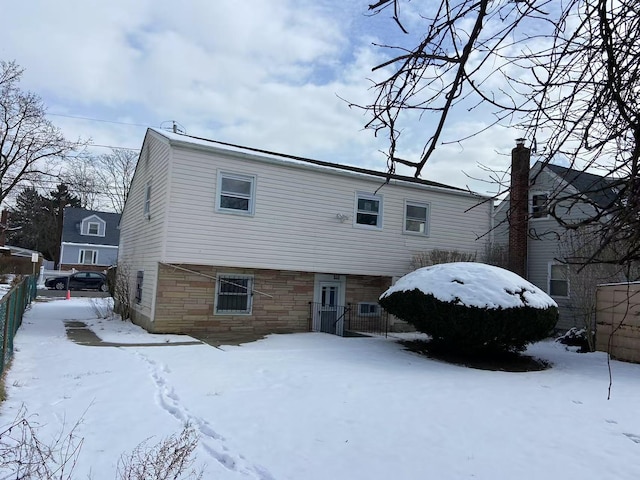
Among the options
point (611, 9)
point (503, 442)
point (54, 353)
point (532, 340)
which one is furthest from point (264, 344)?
point (611, 9)

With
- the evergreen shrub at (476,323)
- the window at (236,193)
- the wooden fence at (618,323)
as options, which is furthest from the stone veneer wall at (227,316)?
the wooden fence at (618,323)

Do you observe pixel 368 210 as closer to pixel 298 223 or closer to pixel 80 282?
pixel 298 223

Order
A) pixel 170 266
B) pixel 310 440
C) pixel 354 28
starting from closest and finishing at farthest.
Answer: pixel 354 28
pixel 310 440
pixel 170 266

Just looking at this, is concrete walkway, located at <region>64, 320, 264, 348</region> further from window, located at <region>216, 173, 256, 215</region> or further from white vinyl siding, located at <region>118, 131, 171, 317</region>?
window, located at <region>216, 173, 256, 215</region>

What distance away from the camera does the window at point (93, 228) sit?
146 ft

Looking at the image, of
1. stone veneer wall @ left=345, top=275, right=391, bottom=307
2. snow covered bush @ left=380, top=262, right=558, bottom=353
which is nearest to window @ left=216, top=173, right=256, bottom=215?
stone veneer wall @ left=345, top=275, right=391, bottom=307

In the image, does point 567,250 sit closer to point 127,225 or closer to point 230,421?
point 230,421

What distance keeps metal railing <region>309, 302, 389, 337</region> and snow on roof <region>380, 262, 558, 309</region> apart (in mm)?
3732

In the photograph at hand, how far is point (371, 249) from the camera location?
15484 millimetres

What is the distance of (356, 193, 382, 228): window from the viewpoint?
15.4 m

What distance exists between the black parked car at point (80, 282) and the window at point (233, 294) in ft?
70.8

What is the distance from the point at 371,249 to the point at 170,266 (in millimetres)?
6092

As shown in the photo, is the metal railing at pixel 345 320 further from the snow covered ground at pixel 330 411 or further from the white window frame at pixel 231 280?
the snow covered ground at pixel 330 411

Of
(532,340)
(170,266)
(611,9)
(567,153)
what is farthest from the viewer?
(170,266)
